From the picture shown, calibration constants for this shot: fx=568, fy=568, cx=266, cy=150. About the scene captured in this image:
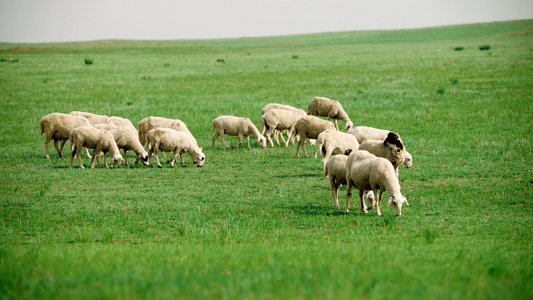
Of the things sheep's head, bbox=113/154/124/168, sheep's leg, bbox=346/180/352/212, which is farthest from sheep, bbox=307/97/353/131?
sheep's leg, bbox=346/180/352/212

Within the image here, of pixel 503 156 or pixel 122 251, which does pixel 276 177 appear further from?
pixel 122 251

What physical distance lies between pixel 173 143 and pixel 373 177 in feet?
32.3

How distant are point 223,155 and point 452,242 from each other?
43.7 feet

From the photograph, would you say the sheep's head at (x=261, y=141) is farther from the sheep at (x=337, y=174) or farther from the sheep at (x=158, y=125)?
the sheep at (x=337, y=174)

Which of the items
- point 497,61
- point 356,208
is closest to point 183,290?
point 356,208

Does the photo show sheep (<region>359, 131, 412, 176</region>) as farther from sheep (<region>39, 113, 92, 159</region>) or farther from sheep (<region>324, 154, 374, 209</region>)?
sheep (<region>39, 113, 92, 159</region>)

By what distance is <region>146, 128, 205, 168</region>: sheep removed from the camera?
807 inches

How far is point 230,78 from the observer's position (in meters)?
42.5

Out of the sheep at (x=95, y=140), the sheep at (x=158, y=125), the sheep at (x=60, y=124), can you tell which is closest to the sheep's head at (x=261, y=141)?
the sheep at (x=158, y=125)

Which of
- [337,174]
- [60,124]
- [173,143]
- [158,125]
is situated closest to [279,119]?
[158,125]

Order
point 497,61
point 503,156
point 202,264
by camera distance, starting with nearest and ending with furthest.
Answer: point 202,264 < point 503,156 < point 497,61

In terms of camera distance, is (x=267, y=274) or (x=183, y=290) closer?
(x=183, y=290)

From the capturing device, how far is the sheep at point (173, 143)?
2050 cm

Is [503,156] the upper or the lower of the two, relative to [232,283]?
lower
